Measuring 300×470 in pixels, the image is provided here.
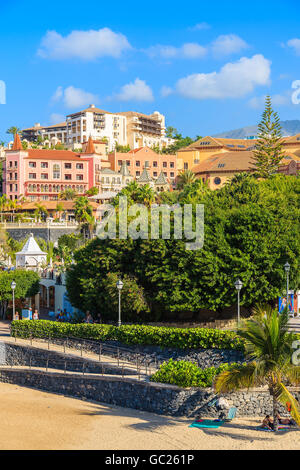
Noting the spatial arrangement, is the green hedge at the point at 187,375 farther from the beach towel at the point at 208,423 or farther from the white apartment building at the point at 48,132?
the white apartment building at the point at 48,132

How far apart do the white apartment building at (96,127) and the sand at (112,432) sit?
391 ft

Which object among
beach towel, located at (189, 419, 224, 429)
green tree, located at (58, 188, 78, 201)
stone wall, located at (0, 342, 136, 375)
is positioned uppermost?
green tree, located at (58, 188, 78, 201)

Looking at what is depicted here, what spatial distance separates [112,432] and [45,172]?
75643 mm

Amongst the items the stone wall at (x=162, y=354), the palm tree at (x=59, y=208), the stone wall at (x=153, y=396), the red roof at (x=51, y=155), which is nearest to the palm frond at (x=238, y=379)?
the stone wall at (x=153, y=396)

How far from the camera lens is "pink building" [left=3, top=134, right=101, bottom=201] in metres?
92.0

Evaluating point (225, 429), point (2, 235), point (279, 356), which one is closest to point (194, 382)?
point (225, 429)

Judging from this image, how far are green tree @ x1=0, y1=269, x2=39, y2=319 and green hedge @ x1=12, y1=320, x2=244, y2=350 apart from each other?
18.2 ft

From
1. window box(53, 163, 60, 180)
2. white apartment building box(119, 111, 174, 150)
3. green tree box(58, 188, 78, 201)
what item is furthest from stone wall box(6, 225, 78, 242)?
white apartment building box(119, 111, 174, 150)

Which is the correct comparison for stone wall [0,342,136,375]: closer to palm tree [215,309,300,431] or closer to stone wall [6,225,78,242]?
palm tree [215,309,300,431]

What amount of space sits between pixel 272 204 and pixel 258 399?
1161 cm

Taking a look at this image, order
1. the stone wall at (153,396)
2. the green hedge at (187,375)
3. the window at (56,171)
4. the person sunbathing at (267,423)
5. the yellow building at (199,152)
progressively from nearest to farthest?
the person sunbathing at (267,423), the stone wall at (153,396), the green hedge at (187,375), the window at (56,171), the yellow building at (199,152)

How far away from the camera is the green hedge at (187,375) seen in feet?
73.8
